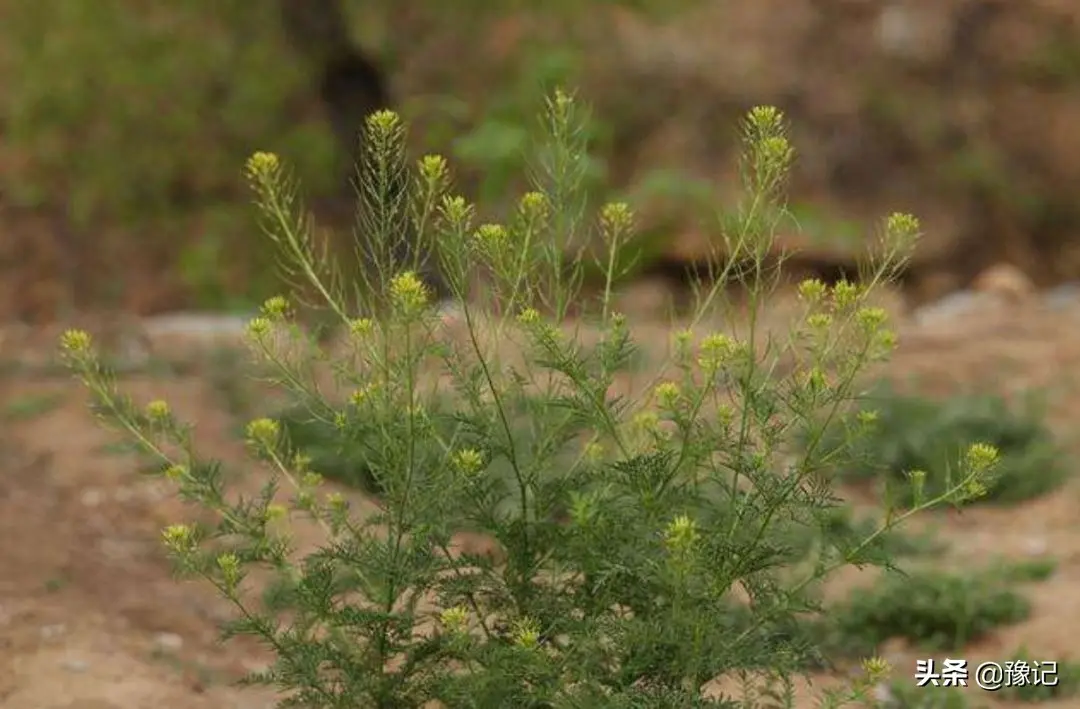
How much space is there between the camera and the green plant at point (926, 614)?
17.6ft

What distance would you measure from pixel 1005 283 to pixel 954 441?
446cm

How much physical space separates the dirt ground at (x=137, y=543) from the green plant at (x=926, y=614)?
0.20 ft

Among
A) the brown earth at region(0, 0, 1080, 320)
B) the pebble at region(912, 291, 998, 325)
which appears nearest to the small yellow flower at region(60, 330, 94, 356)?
the pebble at region(912, 291, 998, 325)

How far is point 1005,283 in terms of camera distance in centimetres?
1124

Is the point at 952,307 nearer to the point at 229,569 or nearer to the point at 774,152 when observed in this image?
the point at 774,152

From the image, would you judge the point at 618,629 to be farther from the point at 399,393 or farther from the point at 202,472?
the point at 202,472

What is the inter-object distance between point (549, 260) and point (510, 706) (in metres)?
0.81

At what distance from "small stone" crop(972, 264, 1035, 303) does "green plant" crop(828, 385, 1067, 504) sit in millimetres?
3420

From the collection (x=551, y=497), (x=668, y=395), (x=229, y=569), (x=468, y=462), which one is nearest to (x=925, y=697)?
(x=551, y=497)

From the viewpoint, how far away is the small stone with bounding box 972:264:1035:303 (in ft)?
35.6

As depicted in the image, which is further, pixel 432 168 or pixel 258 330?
pixel 258 330

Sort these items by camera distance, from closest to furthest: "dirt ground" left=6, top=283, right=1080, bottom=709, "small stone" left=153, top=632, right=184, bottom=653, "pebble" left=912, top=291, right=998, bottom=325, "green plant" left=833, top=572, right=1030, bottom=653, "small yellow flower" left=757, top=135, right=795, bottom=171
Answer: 1. "small yellow flower" left=757, top=135, right=795, bottom=171
2. "dirt ground" left=6, top=283, right=1080, bottom=709
3. "small stone" left=153, top=632, right=184, bottom=653
4. "green plant" left=833, top=572, right=1030, bottom=653
5. "pebble" left=912, top=291, right=998, bottom=325

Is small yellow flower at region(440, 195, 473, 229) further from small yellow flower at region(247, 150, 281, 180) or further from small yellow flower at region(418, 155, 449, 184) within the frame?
small yellow flower at region(247, 150, 281, 180)

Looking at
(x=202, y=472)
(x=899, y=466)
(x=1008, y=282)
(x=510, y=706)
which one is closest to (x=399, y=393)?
(x=202, y=472)
